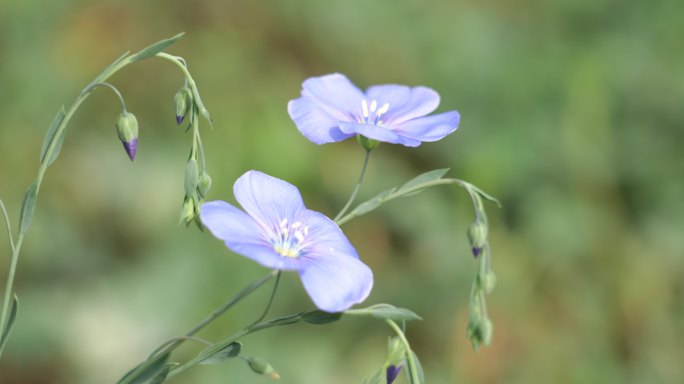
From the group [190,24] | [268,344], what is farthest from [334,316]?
[190,24]

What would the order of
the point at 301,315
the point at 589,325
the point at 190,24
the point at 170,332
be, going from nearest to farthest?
the point at 301,315
the point at 170,332
the point at 589,325
the point at 190,24

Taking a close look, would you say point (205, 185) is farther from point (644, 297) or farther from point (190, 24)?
point (190, 24)

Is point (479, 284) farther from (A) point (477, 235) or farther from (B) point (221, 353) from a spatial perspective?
(B) point (221, 353)

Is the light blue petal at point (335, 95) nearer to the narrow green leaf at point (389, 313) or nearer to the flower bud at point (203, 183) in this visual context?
the flower bud at point (203, 183)

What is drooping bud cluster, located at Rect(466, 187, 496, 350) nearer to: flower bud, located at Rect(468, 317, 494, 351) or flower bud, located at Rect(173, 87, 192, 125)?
flower bud, located at Rect(468, 317, 494, 351)

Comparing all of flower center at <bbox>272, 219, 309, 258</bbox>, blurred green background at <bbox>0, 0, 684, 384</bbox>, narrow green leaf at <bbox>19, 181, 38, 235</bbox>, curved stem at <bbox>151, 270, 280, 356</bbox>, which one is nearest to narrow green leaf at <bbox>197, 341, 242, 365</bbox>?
curved stem at <bbox>151, 270, 280, 356</bbox>

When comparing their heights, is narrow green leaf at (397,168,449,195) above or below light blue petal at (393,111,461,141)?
below
